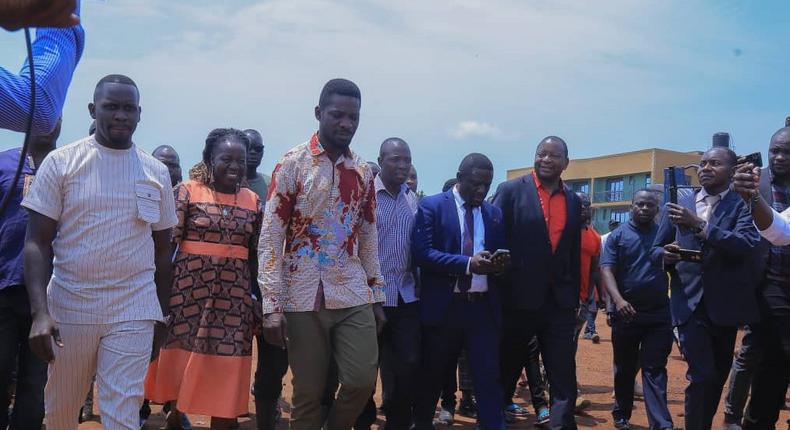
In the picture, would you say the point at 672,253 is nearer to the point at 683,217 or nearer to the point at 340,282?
the point at 683,217

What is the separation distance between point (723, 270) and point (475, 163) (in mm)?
1970

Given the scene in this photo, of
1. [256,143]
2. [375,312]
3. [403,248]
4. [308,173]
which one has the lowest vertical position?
[375,312]

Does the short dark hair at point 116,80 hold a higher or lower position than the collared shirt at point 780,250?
higher

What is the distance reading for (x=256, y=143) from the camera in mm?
7309

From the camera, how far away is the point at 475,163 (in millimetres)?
6238

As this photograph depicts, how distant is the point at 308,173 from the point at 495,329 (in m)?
2.05

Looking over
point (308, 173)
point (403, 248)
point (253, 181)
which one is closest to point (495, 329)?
point (403, 248)

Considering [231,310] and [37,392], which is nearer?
[37,392]

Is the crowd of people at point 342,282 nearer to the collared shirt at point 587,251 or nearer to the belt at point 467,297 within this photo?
the belt at point 467,297

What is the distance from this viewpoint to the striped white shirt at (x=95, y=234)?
3.94 meters

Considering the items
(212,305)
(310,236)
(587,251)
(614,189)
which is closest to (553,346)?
(310,236)

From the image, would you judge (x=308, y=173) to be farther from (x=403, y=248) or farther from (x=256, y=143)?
(x=256, y=143)

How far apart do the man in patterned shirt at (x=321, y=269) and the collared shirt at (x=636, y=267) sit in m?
3.16

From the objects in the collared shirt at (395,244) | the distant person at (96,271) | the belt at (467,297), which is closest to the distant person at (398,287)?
the collared shirt at (395,244)
